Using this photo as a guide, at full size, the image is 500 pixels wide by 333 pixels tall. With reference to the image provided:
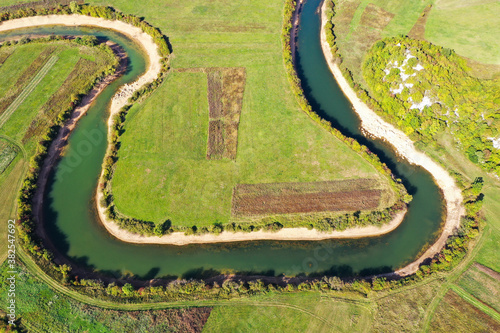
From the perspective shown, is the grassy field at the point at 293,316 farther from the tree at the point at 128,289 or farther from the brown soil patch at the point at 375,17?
the brown soil patch at the point at 375,17

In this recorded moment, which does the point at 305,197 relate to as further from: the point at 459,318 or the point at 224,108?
the point at 459,318

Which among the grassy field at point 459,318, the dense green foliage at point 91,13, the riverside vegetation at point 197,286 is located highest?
the dense green foliage at point 91,13

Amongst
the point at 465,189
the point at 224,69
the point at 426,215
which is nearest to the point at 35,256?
the point at 224,69

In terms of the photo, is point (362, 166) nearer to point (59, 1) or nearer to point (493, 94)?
point (493, 94)

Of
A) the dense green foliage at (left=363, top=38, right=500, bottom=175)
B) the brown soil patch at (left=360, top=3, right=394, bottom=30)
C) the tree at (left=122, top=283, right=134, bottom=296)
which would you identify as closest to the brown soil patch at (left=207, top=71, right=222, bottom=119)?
the dense green foliage at (left=363, top=38, right=500, bottom=175)

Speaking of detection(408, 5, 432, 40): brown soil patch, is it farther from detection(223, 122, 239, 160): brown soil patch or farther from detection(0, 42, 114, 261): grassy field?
detection(0, 42, 114, 261): grassy field

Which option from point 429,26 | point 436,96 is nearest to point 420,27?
point 429,26

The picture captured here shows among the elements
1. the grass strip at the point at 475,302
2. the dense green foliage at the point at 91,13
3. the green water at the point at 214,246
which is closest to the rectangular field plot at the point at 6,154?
the green water at the point at 214,246
